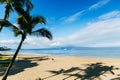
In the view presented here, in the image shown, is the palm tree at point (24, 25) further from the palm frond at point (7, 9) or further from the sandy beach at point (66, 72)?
the palm frond at point (7, 9)

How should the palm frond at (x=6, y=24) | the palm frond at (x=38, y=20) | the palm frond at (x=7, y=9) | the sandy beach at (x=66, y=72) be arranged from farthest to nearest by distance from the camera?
the palm frond at (x=7, y=9) < the sandy beach at (x=66, y=72) < the palm frond at (x=38, y=20) < the palm frond at (x=6, y=24)

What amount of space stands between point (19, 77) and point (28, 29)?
5.26 m

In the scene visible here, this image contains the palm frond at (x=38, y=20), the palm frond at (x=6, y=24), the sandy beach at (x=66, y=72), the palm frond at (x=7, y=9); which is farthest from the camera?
the palm frond at (x=7, y=9)

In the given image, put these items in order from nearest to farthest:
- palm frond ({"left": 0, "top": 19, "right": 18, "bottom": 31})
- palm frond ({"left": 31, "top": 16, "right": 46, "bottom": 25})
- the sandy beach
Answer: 1. palm frond ({"left": 0, "top": 19, "right": 18, "bottom": 31})
2. palm frond ({"left": 31, "top": 16, "right": 46, "bottom": 25})
3. the sandy beach

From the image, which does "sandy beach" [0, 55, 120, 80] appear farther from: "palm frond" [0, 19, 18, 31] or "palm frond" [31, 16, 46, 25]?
"palm frond" [31, 16, 46, 25]

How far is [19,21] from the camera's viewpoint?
1322 centimetres

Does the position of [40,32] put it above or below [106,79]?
above

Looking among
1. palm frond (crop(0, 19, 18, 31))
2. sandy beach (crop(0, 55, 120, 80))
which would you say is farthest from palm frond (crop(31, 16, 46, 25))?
sandy beach (crop(0, 55, 120, 80))

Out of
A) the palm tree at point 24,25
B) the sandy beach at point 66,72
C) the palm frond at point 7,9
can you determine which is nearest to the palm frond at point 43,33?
the palm tree at point 24,25

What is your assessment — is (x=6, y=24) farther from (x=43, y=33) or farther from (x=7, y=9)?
(x=7, y=9)

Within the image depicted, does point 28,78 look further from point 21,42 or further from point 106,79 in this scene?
point 106,79

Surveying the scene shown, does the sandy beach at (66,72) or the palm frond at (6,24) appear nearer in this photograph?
the palm frond at (6,24)

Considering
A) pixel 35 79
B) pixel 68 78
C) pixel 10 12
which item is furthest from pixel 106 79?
pixel 10 12

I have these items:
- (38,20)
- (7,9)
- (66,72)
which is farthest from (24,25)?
(66,72)
